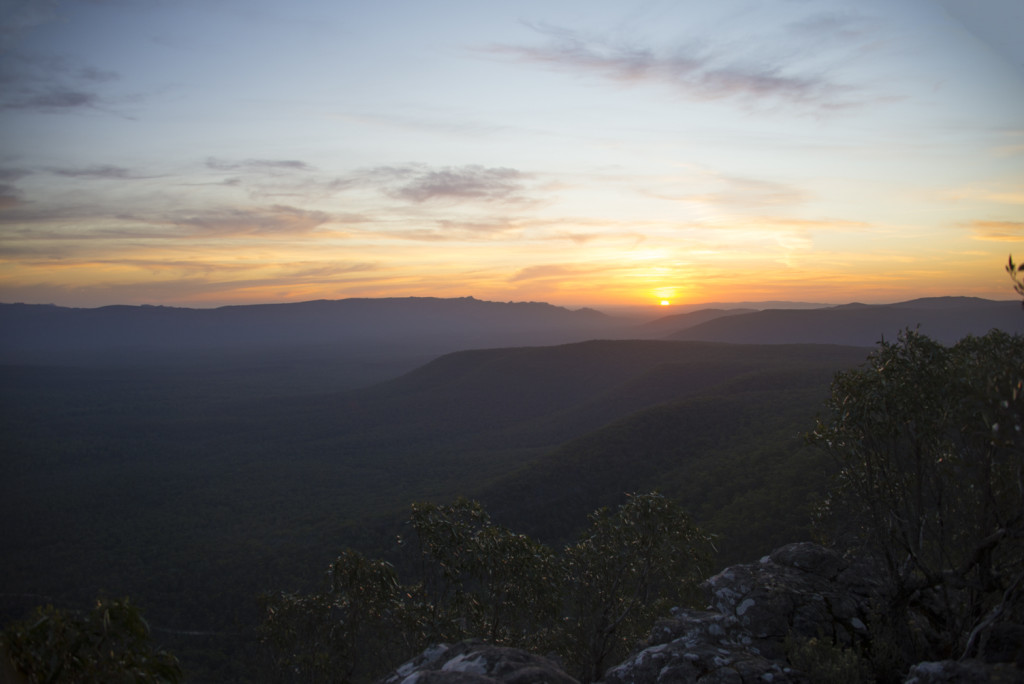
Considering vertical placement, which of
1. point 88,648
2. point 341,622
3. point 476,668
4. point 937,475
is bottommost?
point 341,622

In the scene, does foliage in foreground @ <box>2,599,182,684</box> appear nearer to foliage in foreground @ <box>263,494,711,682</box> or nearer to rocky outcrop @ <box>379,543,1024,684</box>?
rocky outcrop @ <box>379,543,1024,684</box>

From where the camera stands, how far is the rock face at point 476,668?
10.7m

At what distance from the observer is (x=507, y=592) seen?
19047 mm

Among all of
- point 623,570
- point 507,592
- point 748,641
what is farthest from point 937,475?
point 507,592

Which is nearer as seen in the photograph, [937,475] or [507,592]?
[937,475]

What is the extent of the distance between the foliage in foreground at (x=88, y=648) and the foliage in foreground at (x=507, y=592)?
12117mm

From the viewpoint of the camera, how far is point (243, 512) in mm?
62875

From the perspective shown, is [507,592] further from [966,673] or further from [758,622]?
[966,673]

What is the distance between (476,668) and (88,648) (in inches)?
303

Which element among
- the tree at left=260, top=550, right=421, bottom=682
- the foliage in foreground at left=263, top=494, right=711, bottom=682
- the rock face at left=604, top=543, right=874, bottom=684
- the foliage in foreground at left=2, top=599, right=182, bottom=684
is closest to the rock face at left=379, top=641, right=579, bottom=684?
the rock face at left=604, top=543, right=874, bottom=684

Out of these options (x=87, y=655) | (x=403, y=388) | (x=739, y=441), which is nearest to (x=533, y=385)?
(x=403, y=388)

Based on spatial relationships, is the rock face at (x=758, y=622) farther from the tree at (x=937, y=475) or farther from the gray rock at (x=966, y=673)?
the gray rock at (x=966, y=673)

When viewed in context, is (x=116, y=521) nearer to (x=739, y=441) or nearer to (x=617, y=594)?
(x=617, y=594)

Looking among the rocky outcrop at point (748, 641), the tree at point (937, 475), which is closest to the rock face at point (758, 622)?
the rocky outcrop at point (748, 641)
